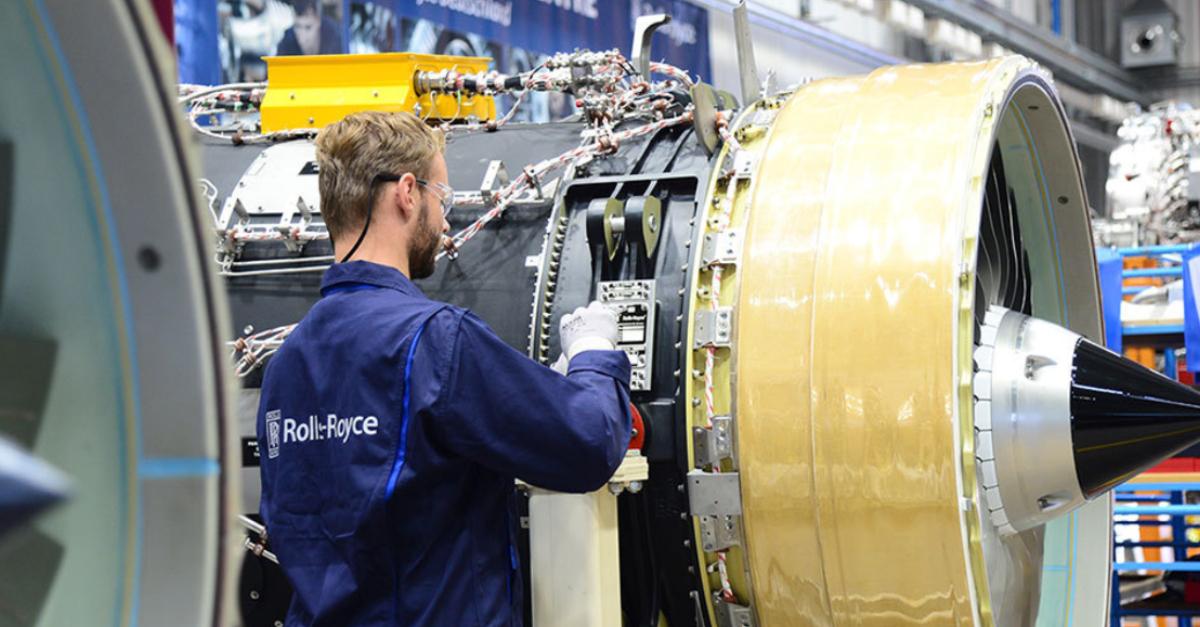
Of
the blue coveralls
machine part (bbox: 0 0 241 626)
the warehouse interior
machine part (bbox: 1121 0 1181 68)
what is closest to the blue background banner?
the warehouse interior

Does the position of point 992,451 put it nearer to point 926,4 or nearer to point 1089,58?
point 926,4

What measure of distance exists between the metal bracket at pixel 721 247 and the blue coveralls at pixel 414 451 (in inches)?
18.0

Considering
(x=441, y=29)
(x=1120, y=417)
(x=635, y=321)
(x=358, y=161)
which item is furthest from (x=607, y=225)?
(x=441, y=29)

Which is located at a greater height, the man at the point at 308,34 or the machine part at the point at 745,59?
the man at the point at 308,34

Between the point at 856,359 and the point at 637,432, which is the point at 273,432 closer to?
the point at 637,432

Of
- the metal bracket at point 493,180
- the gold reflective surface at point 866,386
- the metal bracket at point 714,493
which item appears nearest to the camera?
the gold reflective surface at point 866,386

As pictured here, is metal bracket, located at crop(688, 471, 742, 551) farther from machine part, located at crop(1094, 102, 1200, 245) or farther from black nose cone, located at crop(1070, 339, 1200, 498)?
machine part, located at crop(1094, 102, 1200, 245)

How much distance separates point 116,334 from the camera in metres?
0.81

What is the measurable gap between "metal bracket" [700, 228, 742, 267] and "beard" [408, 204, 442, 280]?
55 centimetres

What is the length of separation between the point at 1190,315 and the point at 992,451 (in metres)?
2.41

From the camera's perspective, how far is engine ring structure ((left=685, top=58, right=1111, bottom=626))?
2502 mm

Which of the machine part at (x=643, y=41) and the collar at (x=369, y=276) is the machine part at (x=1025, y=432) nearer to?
the machine part at (x=643, y=41)

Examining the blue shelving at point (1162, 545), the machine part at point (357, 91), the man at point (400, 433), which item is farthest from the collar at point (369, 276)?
the blue shelving at point (1162, 545)

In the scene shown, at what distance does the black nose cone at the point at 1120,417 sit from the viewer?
279 cm
